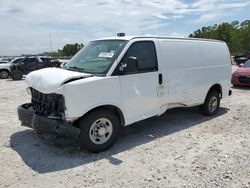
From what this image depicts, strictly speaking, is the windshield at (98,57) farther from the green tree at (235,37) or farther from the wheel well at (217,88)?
the green tree at (235,37)

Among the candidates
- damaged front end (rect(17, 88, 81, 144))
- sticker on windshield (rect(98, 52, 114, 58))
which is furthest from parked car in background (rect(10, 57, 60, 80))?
sticker on windshield (rect(98, 52, 114, 58))

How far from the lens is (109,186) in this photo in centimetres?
359

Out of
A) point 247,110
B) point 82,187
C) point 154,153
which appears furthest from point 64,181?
point 247,110

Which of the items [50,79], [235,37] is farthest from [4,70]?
[235,37]

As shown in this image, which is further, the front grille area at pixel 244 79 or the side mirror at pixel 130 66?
the front grille area at pixel 244 79

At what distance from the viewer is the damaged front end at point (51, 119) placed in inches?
167

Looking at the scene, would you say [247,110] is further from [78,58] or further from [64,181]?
[64,181]

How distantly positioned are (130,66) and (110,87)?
1.76 feet

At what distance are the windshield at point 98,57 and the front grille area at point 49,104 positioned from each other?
31.4 inches

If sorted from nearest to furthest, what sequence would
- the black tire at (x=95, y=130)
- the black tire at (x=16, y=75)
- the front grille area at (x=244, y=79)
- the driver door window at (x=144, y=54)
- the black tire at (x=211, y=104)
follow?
the black tire at (x=95, y=130) < the driver door window at (x=144, y=54) < the black tire at (x=211, y=104) < the front grille area at (x=244, y=79) < the black tire at (x=16, y=75)

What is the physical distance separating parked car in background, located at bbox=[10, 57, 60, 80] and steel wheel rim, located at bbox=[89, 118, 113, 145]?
15747 mm

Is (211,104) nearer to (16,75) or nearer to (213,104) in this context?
(213,104)

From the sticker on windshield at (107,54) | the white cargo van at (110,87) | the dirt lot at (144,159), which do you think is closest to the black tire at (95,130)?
the white cargo van at (110,87)

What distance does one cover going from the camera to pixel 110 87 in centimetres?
459
